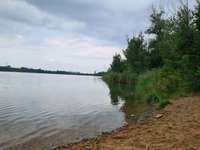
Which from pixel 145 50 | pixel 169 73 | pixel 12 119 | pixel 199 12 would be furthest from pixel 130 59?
pixel 12 119

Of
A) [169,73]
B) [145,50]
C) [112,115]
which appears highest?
[145,50]

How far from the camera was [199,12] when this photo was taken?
65.4 feet

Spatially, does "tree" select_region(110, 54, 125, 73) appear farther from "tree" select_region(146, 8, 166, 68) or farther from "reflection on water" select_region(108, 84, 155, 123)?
"reflection on water" select_region(108, 84, 155, 123)

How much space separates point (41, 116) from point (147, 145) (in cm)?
1118

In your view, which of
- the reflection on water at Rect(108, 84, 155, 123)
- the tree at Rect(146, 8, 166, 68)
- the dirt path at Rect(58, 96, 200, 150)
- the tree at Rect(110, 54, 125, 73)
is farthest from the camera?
the tree at Rect(110, 54, 125, 73)

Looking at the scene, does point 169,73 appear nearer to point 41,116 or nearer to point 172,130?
point 41,116

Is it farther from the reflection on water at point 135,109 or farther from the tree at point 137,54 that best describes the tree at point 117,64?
the reflection on water at point 135,109

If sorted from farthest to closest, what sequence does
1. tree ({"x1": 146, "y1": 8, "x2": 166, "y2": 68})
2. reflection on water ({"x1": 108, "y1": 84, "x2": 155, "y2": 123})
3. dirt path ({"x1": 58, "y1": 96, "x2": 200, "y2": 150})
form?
tree ({"x1": 146, "y1": 8, "x2": 166, "y2": 68})
reflection on water ({"x1": 108, "y1": 84, "x2": 155, "y2": 123})
dirt path ({"x1": 58, "y1": 96, "x2": 200, "y2": 150})

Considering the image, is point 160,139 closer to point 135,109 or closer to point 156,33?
point 135,109

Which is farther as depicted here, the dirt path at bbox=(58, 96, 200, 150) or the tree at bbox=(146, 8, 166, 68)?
the tree at bbox=(146, 8, 166, 68)

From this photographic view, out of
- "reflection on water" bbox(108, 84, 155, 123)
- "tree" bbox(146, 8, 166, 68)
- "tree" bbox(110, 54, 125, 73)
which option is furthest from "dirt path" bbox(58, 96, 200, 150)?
"tree" bbox(110, 54, 125, 73)

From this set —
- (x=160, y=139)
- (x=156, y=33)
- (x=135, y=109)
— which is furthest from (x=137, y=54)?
(x=160, y=139)

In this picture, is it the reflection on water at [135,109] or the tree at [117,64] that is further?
the tree at [117,64]

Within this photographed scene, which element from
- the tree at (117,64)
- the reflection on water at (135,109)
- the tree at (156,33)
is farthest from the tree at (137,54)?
the tree at (117,64)
